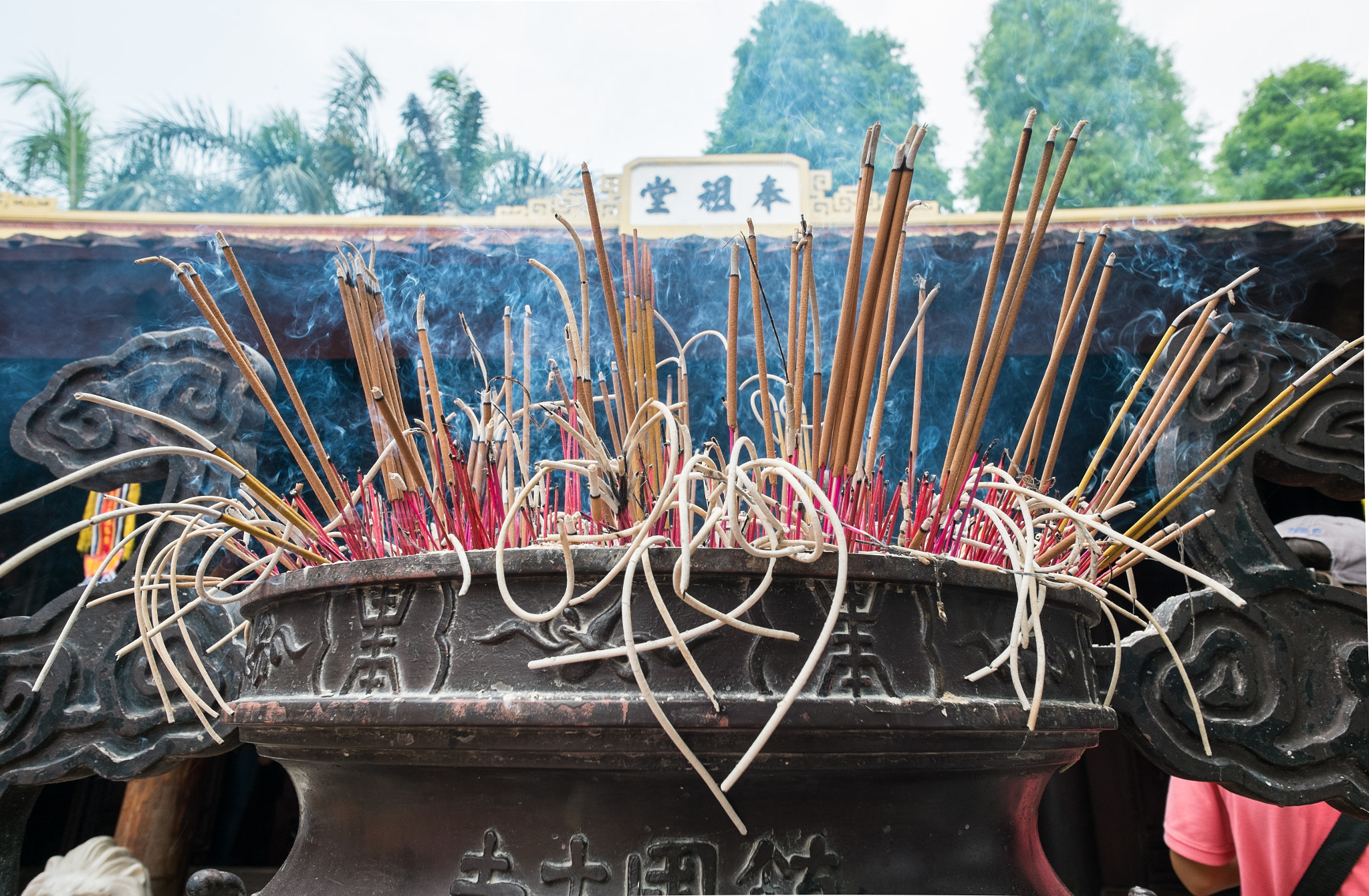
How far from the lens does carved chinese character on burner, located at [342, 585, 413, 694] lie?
0.81 metres

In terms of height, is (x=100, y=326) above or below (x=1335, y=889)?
above

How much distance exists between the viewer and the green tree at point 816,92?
477 cm

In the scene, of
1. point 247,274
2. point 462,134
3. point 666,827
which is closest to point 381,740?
point 666,827

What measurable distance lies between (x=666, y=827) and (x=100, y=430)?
1242 mm

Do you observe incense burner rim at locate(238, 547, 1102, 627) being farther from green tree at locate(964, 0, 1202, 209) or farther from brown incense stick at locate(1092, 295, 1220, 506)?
green tree at locate(964, 0, 1202, 209)

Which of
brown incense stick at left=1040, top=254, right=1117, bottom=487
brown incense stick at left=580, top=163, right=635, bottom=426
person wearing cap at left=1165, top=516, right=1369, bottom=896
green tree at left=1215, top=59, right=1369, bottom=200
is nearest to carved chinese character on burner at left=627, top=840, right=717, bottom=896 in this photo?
brown incense stick at left=580, top=163, right=635, bottom=426

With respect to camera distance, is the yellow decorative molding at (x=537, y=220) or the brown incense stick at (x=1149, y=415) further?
the yellow decorative molding at (x=537, y=220)

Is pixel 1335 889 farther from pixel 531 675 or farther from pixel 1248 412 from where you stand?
pixel 531 675

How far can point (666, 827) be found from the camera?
0.77 m

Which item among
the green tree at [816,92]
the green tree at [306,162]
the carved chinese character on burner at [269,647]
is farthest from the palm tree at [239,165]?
the carved chinese character on burner at [269,647]

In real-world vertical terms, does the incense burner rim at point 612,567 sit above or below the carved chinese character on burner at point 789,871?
above

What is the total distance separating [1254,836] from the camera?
1.74 meters

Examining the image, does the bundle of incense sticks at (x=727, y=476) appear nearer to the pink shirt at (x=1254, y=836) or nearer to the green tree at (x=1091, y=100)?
the pink shirt at (x=1254, y=836)

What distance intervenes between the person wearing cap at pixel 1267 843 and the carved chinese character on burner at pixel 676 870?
120 centimetres
